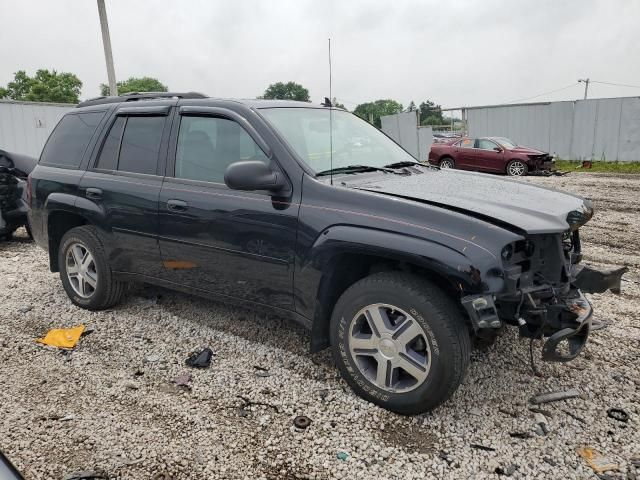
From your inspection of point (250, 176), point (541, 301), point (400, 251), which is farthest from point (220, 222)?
point (541, 301)

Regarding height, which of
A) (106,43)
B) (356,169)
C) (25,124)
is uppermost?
(106,43)

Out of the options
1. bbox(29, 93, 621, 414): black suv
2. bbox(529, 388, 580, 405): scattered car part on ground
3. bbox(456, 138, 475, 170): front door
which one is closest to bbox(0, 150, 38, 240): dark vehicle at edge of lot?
bbox(29, 93, 621, 414): black suv

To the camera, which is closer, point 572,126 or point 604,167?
point 604,167

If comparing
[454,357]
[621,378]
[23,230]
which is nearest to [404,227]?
[454,357]

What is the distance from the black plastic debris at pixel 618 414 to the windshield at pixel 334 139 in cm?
219

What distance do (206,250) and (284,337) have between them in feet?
3.23

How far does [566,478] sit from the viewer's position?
245cm

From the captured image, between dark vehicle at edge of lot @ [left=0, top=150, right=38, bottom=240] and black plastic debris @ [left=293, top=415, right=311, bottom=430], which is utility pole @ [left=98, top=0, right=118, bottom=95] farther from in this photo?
black plastic debris @ [left=293, top=415, right=311, bottom=430]

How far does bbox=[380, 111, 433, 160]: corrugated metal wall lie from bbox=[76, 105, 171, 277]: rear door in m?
19.8

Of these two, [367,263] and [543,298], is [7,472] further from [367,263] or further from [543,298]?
[543,298]

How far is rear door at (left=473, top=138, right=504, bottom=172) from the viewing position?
659 inches

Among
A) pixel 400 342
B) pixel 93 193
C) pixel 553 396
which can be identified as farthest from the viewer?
pixel 93 193

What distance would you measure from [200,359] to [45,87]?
76.0 metres

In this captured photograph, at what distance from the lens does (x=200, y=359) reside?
3.68 meters
